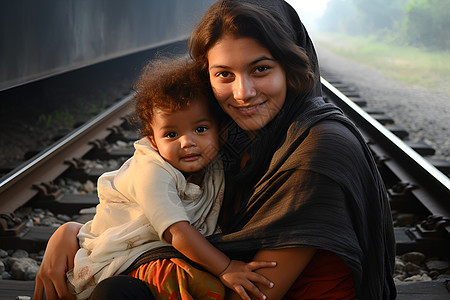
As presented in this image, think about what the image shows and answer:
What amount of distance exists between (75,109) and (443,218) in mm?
5049

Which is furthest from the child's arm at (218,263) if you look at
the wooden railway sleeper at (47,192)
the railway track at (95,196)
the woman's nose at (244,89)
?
the wooden railway sleeper at (47,192)

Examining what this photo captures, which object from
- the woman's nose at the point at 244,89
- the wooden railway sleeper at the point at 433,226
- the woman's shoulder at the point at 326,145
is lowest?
the wooden railway sleeper at the point at 433,226

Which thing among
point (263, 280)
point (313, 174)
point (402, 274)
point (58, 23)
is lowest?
point (402, 274)

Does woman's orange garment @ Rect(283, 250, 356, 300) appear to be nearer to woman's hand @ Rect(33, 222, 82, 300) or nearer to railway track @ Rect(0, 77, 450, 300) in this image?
railway track @ Rect(0, 77, 450, 300)

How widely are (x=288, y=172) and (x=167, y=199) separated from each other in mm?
398

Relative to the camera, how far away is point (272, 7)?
1755 mm

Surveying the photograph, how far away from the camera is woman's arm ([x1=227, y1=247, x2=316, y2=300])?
1555 millimetres

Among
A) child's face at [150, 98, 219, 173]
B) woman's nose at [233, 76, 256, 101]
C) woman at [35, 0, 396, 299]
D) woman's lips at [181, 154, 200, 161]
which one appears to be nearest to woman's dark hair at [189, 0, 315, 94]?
woman at [35, 0, 396, 299]

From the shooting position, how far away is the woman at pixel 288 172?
1.53 m

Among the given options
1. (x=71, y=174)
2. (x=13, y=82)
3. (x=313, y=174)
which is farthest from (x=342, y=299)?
(x=13, y=82)

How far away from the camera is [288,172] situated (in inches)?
62.2

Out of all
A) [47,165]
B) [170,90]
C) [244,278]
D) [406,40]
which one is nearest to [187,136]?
[170,90]

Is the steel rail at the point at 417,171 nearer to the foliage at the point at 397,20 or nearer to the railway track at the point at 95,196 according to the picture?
the railway track at the point at 95,196

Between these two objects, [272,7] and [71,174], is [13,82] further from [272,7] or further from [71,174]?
[272,7]
